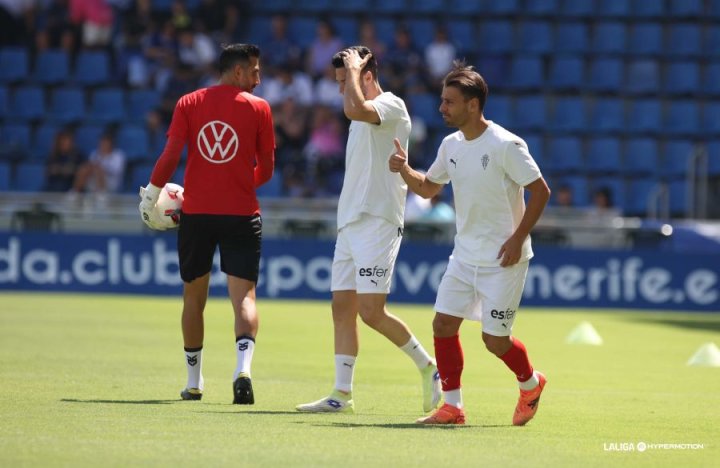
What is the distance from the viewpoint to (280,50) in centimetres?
2667

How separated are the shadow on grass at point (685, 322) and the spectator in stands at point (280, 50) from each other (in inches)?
345

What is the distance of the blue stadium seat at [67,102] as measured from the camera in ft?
87.9

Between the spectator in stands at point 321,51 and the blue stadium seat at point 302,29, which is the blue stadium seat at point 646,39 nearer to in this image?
the spectator in stands at point 321,51

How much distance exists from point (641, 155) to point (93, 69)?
10.6m

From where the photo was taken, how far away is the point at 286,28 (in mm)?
27953

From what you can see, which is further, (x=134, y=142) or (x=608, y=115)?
(x=608, y=115)

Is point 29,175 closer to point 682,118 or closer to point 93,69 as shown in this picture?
point 93,69

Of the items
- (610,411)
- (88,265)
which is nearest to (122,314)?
(88,265)

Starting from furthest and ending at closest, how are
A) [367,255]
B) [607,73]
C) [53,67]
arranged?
[607,73] < [53,67] < [367,255]

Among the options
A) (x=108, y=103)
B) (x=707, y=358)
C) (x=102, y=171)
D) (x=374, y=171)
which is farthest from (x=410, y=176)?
(x=108, y=103)

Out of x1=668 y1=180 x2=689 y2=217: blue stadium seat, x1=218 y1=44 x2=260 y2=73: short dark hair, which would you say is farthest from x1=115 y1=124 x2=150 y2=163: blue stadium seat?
x1=218 y1=44 x2=260 y2=73: short dark hair

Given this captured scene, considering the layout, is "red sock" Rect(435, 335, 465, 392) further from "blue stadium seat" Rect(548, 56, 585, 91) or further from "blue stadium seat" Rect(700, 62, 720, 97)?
"blue stadium seat" Rect(700, 62, 720, 97)

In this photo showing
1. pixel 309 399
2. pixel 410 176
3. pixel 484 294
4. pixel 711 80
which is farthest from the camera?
pixel 711 80

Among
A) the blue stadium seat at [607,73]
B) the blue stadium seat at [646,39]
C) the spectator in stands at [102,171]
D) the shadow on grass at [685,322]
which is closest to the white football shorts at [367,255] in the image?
the shadow on grass at [685,322]
